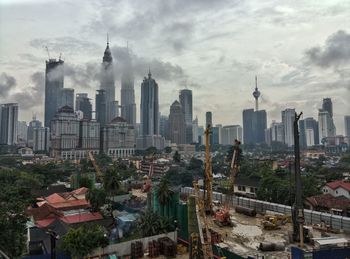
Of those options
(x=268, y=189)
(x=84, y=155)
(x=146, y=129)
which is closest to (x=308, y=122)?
(x=146, y=129)

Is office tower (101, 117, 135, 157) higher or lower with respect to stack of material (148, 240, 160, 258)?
higher

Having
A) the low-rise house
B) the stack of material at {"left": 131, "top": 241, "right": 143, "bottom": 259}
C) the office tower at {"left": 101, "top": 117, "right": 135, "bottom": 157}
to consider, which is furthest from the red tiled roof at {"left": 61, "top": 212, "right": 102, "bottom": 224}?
the office tower at {"left": 101, "top": 117, "right": 135, "bottom": 157}

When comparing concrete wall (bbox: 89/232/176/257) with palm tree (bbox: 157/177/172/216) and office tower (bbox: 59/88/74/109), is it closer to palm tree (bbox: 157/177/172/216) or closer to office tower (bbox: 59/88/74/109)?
palm tree (bbox: 157/177/172/216)

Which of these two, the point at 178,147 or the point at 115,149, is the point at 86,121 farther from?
the point at 178,147

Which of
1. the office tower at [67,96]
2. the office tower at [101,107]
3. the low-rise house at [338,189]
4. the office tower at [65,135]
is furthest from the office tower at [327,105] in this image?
the low-rise house at [338,189]

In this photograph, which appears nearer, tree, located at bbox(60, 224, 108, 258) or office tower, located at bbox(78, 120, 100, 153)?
A: tree, located at bbox(60, 224, 108, 258)
